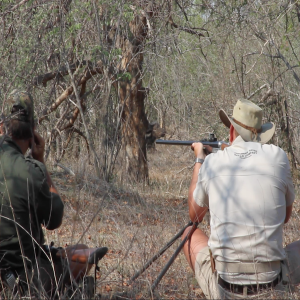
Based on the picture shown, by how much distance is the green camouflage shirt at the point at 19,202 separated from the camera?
2623 mm

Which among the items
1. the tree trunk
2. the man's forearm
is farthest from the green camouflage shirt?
the tree trunk

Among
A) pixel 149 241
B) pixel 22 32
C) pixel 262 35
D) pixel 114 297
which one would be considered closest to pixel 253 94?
pixel 262 35

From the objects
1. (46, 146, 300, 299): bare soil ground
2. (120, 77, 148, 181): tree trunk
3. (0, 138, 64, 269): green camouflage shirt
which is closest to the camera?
(0, 138, 64, 269): green camouflage shirt

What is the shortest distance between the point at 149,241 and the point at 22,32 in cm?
477

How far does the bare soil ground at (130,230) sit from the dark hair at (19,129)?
439mm

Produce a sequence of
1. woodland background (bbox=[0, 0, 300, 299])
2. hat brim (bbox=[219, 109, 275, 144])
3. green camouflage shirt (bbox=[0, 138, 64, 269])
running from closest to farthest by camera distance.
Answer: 1. green camouflage shirt (bbox=[0, 138, 64, 269])
2. hat brim (bbox=[219, 109, 275, 144])
3. woodland background (bbox=[0, 0, 300, 299])

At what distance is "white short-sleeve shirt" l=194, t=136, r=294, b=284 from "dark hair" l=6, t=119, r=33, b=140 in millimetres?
1102

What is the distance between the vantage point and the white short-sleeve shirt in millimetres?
2697

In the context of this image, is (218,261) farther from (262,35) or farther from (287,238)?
(262,35)

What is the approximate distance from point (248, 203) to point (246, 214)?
0.06 meters

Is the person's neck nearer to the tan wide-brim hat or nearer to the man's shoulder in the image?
the man's shoulder

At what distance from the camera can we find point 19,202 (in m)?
2.65

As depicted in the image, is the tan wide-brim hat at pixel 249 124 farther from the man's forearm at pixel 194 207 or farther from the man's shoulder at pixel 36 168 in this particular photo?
the man's shoulder at pixel 36 168

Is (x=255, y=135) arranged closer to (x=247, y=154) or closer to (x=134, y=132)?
(x=247, y=154)
